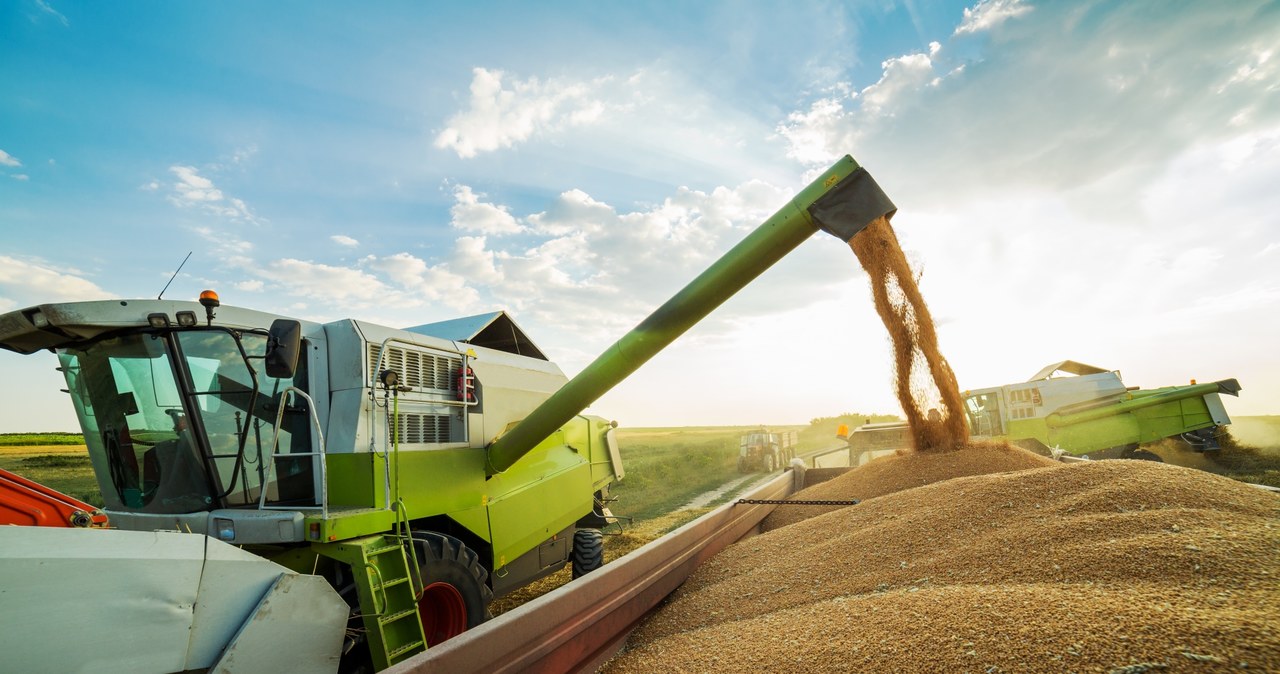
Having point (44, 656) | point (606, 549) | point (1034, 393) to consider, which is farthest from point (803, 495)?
point (1034, 393)

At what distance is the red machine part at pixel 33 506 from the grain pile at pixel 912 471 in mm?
5401

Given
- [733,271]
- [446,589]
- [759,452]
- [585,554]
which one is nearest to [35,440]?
[759,452]

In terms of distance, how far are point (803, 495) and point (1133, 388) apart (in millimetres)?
10866

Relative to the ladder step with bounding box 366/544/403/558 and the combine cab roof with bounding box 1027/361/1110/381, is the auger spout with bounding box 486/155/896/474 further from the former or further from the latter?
the combine cab roof with bounding box 1027/361/1110/381

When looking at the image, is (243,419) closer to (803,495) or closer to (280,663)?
(280,663)

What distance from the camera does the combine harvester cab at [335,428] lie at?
3488 millimetres

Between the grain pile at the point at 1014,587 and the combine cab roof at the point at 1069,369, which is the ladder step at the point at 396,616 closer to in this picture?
the grain pile at the point at 1014,587

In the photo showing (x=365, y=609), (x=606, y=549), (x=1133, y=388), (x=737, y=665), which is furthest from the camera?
(x=1133, y=388)

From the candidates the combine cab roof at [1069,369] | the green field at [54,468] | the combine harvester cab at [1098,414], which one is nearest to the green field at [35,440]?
the green field at [54,468]

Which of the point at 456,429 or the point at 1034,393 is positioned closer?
the point at 456,429

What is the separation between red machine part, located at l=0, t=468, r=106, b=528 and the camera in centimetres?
299

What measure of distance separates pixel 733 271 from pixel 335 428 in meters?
2.87

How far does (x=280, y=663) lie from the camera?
2631mm

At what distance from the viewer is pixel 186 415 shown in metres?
3.66
